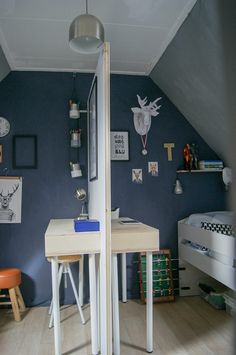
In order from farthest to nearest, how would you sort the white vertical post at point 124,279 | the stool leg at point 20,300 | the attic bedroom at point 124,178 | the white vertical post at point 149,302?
the white vertical post at point 124,279
the stool leg at point 20,300
the attic bedroom at point 124,178
the white vertical post at point 149,302

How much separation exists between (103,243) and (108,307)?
38 centimetres

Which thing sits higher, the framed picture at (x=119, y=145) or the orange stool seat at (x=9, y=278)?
the framed picture at (x=119, y=145)

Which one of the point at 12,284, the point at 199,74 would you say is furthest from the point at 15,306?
the point at 199,74

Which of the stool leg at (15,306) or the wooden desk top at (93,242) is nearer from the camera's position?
the wooden desk top at (93,242)

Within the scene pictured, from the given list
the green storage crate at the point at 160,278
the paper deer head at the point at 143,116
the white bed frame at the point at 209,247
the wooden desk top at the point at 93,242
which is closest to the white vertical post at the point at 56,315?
the wooden desk top at the point at 93,242

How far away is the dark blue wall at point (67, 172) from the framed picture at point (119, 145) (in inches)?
2.5

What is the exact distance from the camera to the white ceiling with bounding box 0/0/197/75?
199 cm

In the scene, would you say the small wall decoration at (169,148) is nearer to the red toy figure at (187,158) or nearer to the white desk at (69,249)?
the red toy figure at (187,158)

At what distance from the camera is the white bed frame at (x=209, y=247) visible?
2.17m

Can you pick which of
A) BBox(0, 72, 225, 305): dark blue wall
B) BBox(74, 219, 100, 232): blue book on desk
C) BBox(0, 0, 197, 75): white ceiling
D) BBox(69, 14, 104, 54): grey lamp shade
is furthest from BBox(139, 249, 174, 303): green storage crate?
BBox(69, 14, 104, 54): grey lamp shade

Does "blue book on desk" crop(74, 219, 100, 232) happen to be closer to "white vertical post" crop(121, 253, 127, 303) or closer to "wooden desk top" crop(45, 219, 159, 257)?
"wooden desk top" crop(45, 219, 159, 257)

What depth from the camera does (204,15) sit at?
193cm

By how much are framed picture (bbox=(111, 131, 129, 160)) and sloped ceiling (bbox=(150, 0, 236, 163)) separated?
658mm

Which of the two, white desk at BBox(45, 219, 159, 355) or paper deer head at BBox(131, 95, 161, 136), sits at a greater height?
paper deer head at BBox(131, 95, 161, 136)
